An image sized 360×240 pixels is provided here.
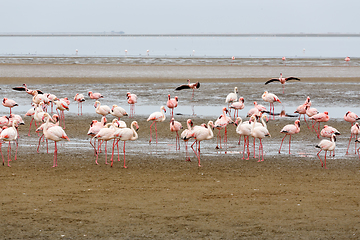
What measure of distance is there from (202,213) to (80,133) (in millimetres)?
7796

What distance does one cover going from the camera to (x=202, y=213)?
8.09 meters

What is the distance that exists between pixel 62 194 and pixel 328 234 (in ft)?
15.5

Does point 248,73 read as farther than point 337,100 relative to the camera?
Yes

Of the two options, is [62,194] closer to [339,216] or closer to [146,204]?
[146,204]

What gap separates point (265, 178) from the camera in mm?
10219

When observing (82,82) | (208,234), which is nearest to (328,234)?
(208,234)

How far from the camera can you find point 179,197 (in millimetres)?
8883

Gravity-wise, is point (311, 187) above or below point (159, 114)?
below

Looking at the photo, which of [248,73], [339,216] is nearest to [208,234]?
[339,216]

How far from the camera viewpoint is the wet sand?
741 centimetres

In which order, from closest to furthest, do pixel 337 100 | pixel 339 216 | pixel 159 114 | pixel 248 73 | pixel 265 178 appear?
pixel 339 216, pixel 265 178, pixel 159 114, pixel 337 100, pixel 248 73

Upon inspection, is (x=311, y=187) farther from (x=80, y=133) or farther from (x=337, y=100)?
(x=337, y=100)

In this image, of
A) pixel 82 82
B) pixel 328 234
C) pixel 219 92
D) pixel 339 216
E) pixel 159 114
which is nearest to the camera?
pixel 328 234

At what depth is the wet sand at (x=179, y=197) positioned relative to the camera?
7.41 metres
